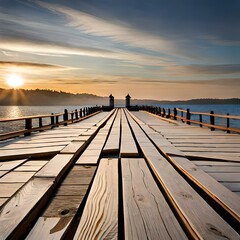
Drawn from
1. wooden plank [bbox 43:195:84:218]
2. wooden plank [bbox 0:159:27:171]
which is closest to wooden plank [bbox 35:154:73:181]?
wooden plank [bbox 43:195:84:218]

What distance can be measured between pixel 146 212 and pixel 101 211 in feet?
1.17

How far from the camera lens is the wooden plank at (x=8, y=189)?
220 cm

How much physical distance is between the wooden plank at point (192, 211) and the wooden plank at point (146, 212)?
0.08m

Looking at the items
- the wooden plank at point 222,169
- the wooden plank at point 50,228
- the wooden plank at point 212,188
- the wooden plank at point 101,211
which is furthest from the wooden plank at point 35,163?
the wooden plank at point 222,169

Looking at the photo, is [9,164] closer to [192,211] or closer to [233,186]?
[192,211]

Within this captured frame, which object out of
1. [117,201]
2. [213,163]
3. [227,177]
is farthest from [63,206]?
[213,163]

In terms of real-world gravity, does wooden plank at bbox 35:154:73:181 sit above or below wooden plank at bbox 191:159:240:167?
above

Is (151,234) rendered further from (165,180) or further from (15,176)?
(15,176)

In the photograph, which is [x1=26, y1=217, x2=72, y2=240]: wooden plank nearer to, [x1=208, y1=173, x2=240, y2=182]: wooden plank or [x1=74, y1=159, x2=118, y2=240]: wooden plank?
[x1=74, y1=159, x2=118, y2=240]: wooden plank

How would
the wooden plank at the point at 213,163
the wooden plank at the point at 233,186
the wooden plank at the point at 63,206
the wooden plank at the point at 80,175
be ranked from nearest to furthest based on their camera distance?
the wooden plank at the point at 63,206, the wooden plank at the point at 233,186, the wooden plank at the point at 80,175, the wooden plank at the point at 213,163

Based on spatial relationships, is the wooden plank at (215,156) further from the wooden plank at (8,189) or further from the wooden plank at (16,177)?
the wooden plank at (8,189)

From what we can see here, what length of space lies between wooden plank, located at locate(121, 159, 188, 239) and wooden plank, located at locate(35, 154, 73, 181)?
30.2 inches

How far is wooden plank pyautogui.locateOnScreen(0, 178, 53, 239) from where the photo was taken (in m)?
1.53

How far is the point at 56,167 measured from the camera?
2869 millimetres
